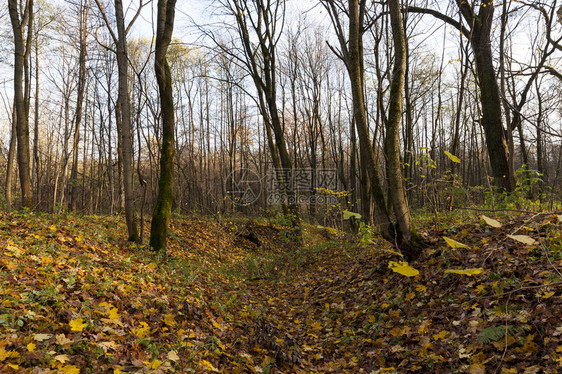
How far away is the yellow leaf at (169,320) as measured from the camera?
3.22 meters

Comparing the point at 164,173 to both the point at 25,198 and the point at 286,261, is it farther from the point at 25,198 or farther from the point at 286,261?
the point at 286,261

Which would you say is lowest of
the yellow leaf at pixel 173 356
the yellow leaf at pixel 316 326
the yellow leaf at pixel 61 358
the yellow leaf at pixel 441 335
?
the yellow leaf at pixel 316 326

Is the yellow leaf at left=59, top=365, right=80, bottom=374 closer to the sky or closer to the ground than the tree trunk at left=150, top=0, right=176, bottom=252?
closer to the ground

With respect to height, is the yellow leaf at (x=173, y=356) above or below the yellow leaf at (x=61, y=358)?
below

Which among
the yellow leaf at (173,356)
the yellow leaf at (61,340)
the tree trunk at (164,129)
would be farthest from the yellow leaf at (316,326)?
the tree trunk at (164,129)

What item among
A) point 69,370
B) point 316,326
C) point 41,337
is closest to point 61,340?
point 41,337

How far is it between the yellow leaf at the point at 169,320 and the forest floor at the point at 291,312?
A: 24mm

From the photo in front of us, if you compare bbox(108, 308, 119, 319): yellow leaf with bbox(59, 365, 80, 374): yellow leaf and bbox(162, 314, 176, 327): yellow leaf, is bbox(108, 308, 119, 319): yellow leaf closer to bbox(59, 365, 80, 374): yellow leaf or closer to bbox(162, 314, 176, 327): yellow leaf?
bbox(162, 314, 176, 327): yellow leaf

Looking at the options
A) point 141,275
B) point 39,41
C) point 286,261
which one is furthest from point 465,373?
point 39,41

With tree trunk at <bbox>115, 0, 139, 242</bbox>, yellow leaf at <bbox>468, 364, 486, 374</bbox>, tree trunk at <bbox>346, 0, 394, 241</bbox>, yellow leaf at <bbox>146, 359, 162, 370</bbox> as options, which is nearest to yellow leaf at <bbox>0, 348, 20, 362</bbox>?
yellow leaf at <bbox>146, 359, 162, 370</bbox>

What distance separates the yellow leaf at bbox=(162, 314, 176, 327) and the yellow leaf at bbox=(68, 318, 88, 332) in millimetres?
901

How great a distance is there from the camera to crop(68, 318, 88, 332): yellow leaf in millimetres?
2407

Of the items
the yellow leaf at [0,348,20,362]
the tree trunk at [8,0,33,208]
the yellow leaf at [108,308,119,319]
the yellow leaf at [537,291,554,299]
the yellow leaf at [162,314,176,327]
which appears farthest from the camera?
Answer: the tree trunk at [8,0,33,208]

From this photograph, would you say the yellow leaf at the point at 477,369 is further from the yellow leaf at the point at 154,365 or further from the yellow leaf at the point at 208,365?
the yellow leaf at the point at 154,365
